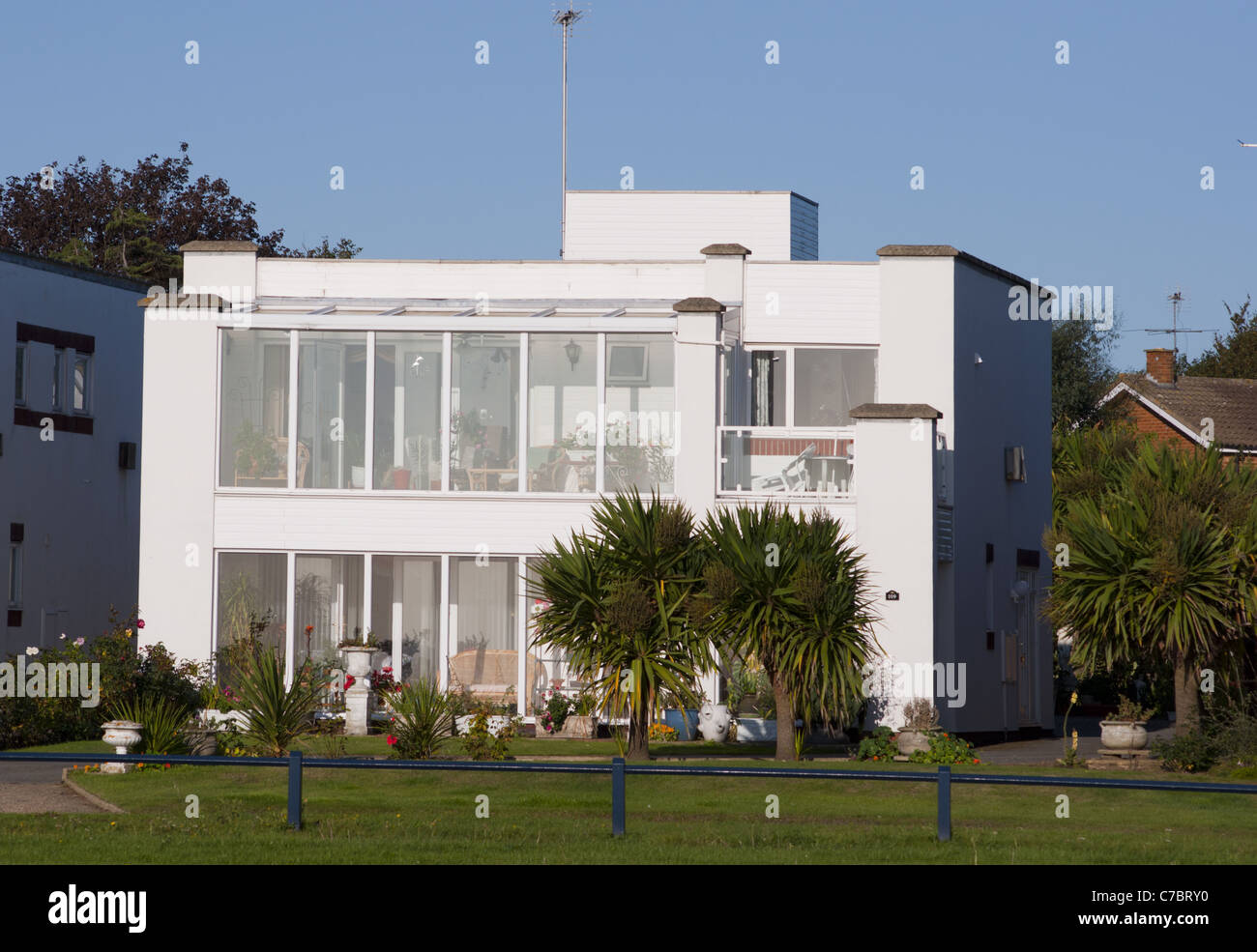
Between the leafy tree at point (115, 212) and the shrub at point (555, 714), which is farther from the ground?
the leafy tree at point (115, 212)

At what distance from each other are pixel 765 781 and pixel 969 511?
29.8ft

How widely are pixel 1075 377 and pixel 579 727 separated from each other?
26.3 metres

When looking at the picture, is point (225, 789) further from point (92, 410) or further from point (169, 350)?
point (92, 410)

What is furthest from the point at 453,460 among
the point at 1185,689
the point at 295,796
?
the point at 295,796

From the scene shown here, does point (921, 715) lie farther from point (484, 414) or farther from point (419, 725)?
point (484, 414)

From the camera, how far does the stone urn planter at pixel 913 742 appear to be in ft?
62.1

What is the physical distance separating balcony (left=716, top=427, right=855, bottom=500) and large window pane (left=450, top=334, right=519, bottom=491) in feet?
9.32

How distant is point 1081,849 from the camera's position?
12539 mm

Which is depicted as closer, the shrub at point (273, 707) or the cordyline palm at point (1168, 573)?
the shrub at point (273, 707)

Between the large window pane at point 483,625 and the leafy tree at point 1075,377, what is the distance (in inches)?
941

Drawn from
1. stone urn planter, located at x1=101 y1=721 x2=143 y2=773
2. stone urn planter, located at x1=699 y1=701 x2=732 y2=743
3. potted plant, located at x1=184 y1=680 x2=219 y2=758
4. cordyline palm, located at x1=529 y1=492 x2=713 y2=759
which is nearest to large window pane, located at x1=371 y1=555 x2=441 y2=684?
potted plant, located at x1=184 y1=680 x2=219 y2=758

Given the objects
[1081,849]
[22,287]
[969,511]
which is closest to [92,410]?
[22,287]

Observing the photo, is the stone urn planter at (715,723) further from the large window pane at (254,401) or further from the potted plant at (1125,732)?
the large window pane at (254,401)

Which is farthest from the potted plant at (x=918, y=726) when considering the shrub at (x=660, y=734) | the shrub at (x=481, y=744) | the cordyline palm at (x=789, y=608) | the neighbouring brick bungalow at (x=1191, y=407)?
the neighbouring brick bungalow at (x=1191, y=407)
